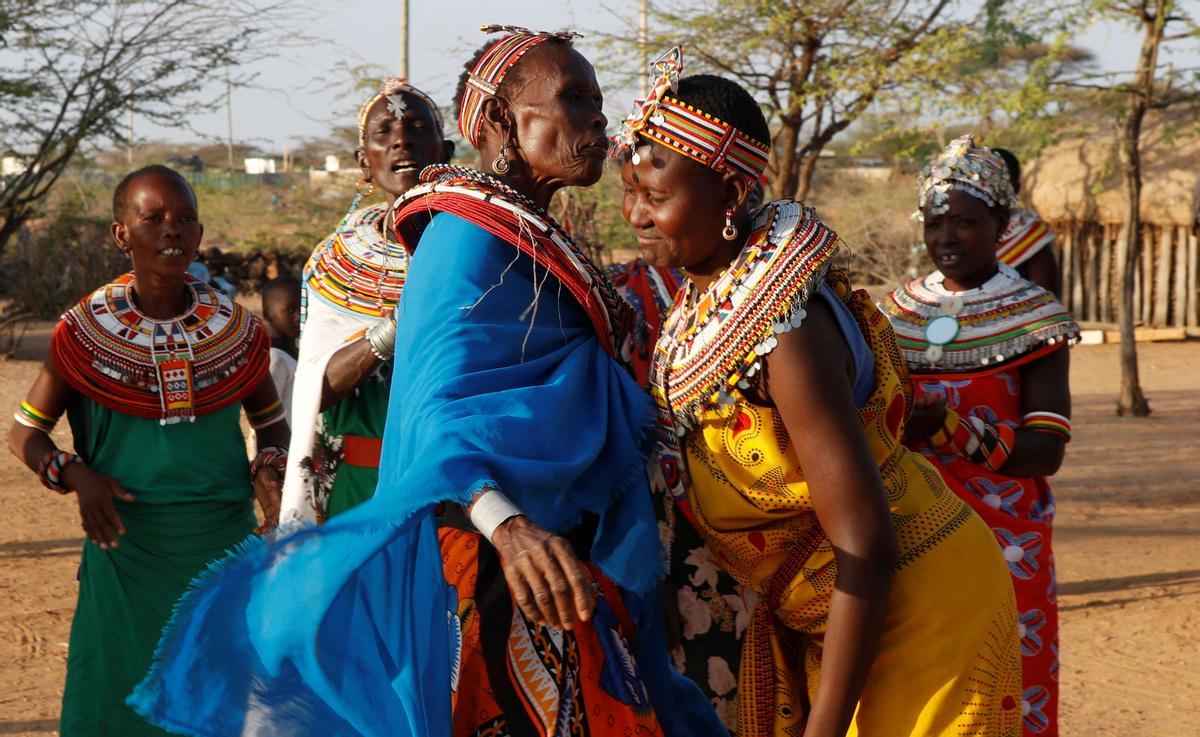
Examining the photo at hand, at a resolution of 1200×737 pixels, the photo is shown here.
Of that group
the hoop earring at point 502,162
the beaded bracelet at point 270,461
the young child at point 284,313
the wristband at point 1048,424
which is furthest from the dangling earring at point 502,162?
the young child at point 284,313

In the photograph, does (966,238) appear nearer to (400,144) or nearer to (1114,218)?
(400,144)

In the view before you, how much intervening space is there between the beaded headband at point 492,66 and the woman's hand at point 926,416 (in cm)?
119

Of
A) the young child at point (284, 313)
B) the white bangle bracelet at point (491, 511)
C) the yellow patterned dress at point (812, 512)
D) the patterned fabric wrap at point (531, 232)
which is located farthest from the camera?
the young child at point (284, 313)

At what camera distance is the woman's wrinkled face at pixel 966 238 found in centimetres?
370

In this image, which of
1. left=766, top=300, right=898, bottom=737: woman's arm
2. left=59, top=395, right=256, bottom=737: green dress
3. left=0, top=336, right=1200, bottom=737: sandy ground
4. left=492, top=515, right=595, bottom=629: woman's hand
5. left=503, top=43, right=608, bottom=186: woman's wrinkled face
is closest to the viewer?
left=492, top=515, right=595, bottom=629: woman's hand

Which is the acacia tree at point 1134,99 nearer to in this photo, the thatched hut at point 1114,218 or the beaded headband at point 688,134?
the thatched hut at point 1114,218

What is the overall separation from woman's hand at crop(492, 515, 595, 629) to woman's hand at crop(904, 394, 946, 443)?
138 centimetres

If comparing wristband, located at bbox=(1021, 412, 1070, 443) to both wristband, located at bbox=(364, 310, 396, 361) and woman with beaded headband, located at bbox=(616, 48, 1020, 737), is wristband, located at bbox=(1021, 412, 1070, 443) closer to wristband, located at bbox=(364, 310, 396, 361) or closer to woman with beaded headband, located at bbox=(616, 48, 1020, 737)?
woman with beaded headband, located at bbox=(616, 48, 1020, 737)

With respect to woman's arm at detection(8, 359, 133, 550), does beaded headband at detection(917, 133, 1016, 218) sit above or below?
above

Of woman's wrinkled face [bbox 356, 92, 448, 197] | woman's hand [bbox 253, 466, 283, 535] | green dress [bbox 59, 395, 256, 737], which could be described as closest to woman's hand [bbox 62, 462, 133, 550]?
green dress [bbox 59, 395, 256, 737]

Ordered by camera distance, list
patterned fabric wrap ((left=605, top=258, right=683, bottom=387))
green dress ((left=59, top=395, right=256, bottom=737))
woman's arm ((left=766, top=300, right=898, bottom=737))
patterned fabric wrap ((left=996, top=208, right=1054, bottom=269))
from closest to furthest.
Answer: woman's arm ((left=766, top=300, right=898, bottom=737)) → patterned fabric wrap ((left=605, top=258, right=683, bottom=387)) → green dress ((left=59, top=395, right=256, bottom=737)) → patterned fabric wrap ((left=996, top=208, right=1054, bottom=269))

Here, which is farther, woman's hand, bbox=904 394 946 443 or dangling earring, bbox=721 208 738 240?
woman's hand, bbox=904 394 946 443

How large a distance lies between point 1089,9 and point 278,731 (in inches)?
454

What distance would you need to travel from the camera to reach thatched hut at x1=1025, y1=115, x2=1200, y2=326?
51.6ft
